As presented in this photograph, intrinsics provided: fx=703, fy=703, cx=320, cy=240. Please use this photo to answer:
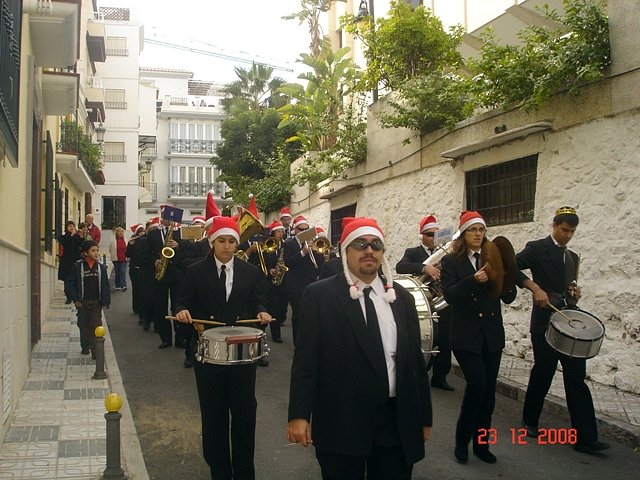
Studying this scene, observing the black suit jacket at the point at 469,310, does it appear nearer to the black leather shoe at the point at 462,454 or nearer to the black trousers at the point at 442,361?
the black leather shoe at the point at 462,454

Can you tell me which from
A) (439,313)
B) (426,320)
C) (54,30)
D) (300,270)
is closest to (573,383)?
(426,320)

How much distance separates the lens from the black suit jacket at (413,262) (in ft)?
28.7

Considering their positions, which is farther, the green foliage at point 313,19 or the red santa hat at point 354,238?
the green foliage at point 313,19

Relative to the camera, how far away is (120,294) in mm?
19844

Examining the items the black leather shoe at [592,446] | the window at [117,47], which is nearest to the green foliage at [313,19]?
the window at [117,47]

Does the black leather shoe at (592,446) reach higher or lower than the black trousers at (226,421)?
lower

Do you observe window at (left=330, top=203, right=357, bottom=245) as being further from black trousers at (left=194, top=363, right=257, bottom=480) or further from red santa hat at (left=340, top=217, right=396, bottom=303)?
red santa hat at (left=340, top=217, right=396, bottom=303)

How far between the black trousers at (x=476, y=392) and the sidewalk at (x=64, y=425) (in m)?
2.54

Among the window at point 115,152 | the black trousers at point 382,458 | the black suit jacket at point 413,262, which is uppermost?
the window at point 115,152

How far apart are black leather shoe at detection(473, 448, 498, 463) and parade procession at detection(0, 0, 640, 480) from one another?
0.02m

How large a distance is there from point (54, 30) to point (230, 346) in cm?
604

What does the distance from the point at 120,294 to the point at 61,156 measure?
13.5 ft

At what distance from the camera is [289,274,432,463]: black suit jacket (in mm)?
3531

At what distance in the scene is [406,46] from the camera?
47.8 ft
